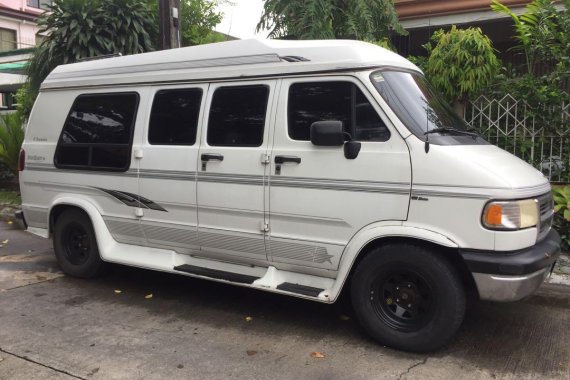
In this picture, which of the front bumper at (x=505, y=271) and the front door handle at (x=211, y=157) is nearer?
the front bumper at (x=505, y=271)

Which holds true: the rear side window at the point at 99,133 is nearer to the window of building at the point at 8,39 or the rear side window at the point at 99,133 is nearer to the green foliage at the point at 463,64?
the green foliage at the point at 463,64

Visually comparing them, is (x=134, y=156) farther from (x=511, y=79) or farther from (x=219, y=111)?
(x=511, y=79)

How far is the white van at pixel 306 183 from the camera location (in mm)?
3719

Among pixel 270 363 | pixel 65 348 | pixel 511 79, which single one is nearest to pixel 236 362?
pixel 270 363

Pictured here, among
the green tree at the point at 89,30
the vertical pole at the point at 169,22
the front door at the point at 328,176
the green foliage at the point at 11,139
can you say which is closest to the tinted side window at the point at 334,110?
the front door at the point at 328,176

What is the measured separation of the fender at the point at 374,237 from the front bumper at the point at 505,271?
20 cm

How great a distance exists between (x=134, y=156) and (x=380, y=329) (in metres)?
2.91

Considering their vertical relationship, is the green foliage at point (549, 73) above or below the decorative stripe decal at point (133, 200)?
above

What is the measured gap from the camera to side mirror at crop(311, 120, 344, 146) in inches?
156

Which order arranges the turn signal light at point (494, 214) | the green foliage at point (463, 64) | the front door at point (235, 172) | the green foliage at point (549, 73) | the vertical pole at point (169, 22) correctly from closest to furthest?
the turn signal light at point (494, 214) → the front door at point (235, 172) → the green foliage at point (549, 73) → the green foliage at point (463, 64) → the vertical pole at point (169, 22)

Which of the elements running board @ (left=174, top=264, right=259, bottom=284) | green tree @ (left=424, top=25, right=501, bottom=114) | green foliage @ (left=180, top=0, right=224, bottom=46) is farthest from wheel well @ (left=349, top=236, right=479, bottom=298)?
green foliage @ (left=180, top=0, right=224, bottom=46)

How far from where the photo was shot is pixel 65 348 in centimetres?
407

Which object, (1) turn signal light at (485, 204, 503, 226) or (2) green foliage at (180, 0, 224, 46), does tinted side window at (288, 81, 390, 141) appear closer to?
(1) turn signal light at (485, 204, 503, 226)

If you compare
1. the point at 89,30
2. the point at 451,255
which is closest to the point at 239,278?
the point at 451,255
